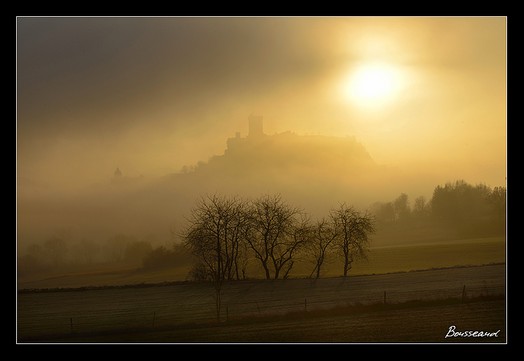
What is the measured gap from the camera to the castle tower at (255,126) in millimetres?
11601

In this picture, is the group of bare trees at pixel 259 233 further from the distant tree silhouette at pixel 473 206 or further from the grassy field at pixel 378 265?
the distant tree silhouette at pixel 473 206

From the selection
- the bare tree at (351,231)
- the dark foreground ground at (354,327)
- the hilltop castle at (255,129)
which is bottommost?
the dark foreground ground at (354,327)

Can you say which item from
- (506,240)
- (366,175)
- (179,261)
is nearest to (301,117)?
(366,175)

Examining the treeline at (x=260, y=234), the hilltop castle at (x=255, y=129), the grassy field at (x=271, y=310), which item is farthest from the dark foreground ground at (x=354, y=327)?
the hilltop castle at (x=255, y=129)

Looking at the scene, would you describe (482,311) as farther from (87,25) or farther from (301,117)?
(87,25)

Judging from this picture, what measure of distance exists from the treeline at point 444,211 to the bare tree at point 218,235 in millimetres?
2178

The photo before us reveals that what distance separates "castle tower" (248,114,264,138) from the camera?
11601 millimetres

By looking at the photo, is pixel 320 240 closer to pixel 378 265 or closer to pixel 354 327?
pixel 378 265

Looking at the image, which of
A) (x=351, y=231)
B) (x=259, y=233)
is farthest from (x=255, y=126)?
(x=351, y=231)

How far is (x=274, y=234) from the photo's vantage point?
1163 cm

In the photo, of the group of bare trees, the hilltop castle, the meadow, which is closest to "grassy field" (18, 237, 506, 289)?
the meadow

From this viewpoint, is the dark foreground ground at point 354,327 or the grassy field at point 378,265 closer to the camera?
the dark foreground ground at point 354,327

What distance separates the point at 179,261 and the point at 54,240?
1.96 metres

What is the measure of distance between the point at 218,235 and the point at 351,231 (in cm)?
209
